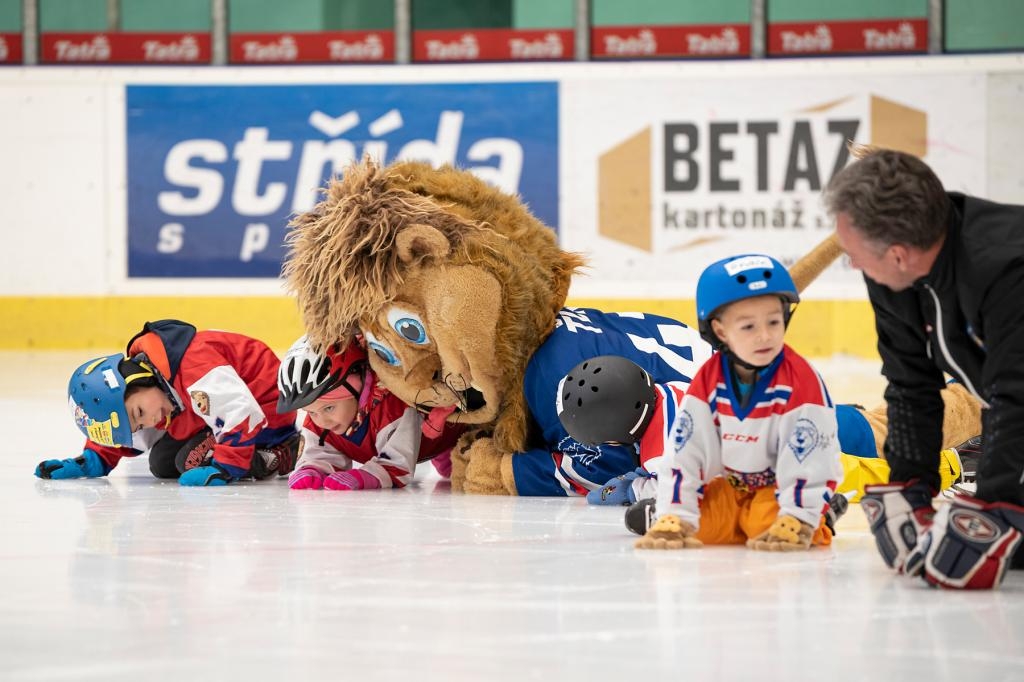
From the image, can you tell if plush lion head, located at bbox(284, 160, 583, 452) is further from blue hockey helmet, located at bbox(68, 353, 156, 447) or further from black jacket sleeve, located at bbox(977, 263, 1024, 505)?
black jacket sleeve, located at bbox(977, 263, 1024, 505)

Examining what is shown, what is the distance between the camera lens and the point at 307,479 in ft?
13.4

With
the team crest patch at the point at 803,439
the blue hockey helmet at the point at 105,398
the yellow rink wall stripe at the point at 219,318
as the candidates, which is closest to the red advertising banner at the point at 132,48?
the yellow rink wall stripe at the point at 219,318

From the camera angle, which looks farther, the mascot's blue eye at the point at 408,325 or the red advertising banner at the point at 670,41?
the red advertising banner at the point at 670,41

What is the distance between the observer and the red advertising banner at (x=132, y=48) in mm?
11430

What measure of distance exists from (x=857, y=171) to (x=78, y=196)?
9657 millimetres

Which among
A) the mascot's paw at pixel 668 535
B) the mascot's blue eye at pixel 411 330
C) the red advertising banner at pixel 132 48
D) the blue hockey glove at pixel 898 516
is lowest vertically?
the mascot's paw at pixel 668 535

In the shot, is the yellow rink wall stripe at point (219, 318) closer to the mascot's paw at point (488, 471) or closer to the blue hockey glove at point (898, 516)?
the mascot's paw at point (488, 471)

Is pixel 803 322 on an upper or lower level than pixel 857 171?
lower

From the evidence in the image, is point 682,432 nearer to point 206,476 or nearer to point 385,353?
point 385,353

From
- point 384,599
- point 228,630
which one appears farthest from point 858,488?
point 228,630

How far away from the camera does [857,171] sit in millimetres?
2363

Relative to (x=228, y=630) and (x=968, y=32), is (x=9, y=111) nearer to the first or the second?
(x=968, y=32)

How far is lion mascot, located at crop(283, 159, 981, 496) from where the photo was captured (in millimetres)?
3719

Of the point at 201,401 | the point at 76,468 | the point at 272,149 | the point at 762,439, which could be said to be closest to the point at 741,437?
the point at 762,439
